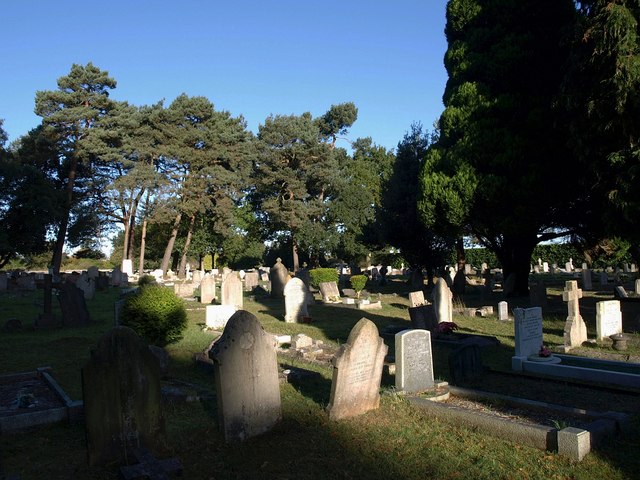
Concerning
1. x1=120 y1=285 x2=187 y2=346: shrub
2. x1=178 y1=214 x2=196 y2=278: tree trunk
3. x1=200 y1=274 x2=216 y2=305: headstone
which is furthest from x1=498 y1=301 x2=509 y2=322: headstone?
x1=178 y1=214 x2=196 y2=278: tree trunk

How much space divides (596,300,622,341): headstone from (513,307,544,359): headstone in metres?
2.68

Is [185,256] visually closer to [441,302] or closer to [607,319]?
[441,302]

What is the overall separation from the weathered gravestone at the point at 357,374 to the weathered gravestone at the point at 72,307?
11487mm

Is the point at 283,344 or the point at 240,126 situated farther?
the point at 240,126

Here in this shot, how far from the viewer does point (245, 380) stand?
594 cm

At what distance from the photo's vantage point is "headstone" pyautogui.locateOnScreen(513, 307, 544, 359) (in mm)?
9570

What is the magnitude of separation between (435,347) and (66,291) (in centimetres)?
1077

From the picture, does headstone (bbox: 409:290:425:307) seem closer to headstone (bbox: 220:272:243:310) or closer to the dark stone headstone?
headstone (bbox: 220:272:243:310)

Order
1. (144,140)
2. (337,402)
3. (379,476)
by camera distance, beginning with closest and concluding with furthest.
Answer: (379,476), (337,402), (144,140)

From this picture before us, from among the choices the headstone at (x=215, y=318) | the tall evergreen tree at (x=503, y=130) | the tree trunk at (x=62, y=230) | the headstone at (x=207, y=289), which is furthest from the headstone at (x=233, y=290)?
the tree trunk at (x=62, y=230)

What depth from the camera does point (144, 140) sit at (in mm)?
42312

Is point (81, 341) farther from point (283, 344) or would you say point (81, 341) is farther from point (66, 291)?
point (283, 344)

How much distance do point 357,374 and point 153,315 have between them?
6.26m

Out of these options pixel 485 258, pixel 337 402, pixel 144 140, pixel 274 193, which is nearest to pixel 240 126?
pixel 274 193
